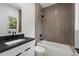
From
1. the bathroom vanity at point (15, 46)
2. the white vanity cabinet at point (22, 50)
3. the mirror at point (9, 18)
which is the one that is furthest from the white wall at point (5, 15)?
the white vanity cabinet at point (22, 50)

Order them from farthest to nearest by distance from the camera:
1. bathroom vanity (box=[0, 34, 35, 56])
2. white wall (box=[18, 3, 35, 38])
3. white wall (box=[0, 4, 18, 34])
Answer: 1. white wall (box=[18, 3, 35, 38])
2. white wall (box=[0, 4, 18, 34])
3. bathroom vanity (box=[0, 34, 35, 56])

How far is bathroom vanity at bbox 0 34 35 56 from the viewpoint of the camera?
1.26 meters

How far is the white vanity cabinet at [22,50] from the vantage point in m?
1.32

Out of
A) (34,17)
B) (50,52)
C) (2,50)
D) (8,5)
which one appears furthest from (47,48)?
(8,5)

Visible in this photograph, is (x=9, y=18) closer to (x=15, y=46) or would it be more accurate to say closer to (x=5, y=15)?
(x=5, y=15)

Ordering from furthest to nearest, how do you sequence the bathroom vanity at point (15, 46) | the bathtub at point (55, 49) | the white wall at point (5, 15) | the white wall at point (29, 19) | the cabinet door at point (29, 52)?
the white wall at point (29, 19) → the bathtub at point (55, 49) → the cabinet door at point (29, 52) → the white wall at point (5, 15) → the bathroom vanity at point (15, 46)

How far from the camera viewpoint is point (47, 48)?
80.9 inches

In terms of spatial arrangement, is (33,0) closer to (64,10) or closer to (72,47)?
(64,10)

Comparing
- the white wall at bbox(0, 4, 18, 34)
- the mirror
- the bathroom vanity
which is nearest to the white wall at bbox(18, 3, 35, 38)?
the mirror

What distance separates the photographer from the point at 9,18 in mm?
1793

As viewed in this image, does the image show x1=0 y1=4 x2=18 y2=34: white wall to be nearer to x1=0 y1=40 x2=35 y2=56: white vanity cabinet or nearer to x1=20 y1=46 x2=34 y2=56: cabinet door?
x1=0 y1=40 x2=35 y2=56: white vanity cabinet

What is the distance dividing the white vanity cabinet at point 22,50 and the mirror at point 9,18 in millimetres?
480

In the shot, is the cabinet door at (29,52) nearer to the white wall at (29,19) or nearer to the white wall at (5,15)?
the white wall at (29,19)

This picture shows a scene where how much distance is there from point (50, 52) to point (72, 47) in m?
0.66
